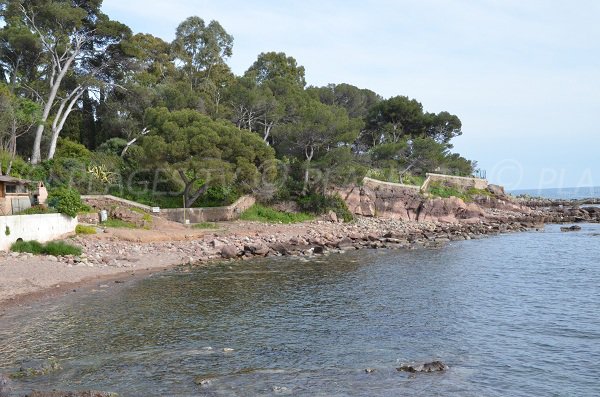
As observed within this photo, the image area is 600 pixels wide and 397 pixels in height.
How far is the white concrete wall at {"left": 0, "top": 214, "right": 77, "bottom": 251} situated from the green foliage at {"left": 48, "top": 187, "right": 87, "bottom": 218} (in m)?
0.37

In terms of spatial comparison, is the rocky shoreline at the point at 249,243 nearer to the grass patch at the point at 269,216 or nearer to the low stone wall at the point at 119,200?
the grass patch at the point at 269,216

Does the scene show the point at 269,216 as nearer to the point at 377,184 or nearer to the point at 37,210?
the point at 377,184

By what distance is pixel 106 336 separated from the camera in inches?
590

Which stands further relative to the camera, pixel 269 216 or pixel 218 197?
pixel 269 216

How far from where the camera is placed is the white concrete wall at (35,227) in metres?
24.2

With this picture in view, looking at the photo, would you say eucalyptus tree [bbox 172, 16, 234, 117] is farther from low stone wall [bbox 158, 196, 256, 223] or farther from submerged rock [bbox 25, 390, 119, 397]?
submerged rock [bbox 25, 390, 119, 397]

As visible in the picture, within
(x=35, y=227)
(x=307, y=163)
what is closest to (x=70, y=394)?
(x=35, y=227)

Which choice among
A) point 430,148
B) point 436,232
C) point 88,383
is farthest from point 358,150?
point 88,383

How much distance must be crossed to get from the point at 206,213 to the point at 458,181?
34.8 m

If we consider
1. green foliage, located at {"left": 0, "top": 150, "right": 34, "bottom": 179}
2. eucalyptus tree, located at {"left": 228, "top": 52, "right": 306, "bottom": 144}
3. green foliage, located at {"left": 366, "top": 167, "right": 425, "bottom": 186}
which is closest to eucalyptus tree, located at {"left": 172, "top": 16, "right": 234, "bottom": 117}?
eucalyptus tree, located at {"left": 228, "top": 52, "right": 306, "bottom": 144}

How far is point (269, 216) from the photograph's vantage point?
42656 millimetres

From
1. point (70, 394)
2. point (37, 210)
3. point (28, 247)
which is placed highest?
point (37, 210)

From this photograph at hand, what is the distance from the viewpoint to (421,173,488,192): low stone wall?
59.4m

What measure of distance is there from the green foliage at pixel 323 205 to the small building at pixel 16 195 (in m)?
20.2
